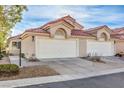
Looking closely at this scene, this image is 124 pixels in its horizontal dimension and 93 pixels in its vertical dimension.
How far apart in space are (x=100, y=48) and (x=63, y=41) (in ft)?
19.8

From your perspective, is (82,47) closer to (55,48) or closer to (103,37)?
(55,48)

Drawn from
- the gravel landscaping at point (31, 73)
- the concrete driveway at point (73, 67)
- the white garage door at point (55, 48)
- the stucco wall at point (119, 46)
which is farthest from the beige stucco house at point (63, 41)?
the gravel landscaping at point (31, 73)

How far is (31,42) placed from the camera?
72.9 ft

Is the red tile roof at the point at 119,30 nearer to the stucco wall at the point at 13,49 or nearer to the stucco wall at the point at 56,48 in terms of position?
the stucco wall at the point at 56,48

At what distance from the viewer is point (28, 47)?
23.4 m

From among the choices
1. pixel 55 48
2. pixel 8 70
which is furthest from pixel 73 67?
pixel 8 70

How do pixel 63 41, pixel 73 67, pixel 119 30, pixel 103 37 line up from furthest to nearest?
pixel 119 30
pixel 103 37
pixel 63 41
pixel 73 67

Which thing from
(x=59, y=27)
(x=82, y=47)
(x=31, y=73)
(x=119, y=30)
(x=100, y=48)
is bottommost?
(x=31, y=73)

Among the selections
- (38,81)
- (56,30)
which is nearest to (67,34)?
(56,30)

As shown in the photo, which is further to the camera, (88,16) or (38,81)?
(88,16)

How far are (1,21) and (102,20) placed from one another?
50.0 feet

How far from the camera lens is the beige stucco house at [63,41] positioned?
70.0 feet
